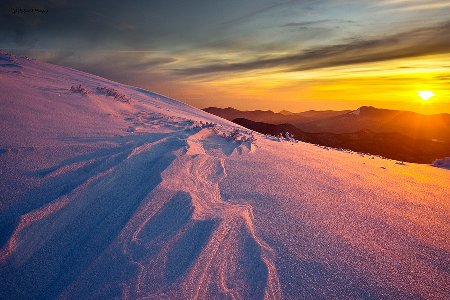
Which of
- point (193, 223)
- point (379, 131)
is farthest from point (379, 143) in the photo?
point (193, 223)

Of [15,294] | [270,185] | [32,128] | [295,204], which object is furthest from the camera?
[32,128]

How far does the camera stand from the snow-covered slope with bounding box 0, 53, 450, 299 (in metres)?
1.46

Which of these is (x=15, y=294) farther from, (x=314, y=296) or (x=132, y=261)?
(x=314, y=296)

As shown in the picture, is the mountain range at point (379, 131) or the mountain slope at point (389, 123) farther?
the mountain slope at point (389, 123)

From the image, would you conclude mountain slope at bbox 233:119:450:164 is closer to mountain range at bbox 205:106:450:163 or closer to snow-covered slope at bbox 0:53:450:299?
mountain range at bbox 205:106:450:163

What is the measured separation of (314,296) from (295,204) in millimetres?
857

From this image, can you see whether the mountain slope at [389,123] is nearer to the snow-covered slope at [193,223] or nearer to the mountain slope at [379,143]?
the mountain slope at [379,143]

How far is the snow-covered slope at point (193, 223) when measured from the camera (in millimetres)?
1461

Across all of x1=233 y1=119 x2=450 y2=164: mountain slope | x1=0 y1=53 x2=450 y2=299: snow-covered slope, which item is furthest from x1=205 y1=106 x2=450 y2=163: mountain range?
x1=0 y1=53 x2=450 y2=299: snow-covered slope

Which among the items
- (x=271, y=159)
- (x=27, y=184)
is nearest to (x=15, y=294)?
(x=27, y=184)

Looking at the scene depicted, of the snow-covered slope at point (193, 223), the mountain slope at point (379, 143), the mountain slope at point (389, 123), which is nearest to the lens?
the snow-covered slope at point (193, 223)

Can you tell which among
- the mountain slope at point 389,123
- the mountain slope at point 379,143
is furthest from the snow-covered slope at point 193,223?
the mountain slope at point 389,123

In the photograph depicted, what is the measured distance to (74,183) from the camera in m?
2.13

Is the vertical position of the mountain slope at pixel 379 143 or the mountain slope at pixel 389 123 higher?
the mountain slope at pixel 389 123
